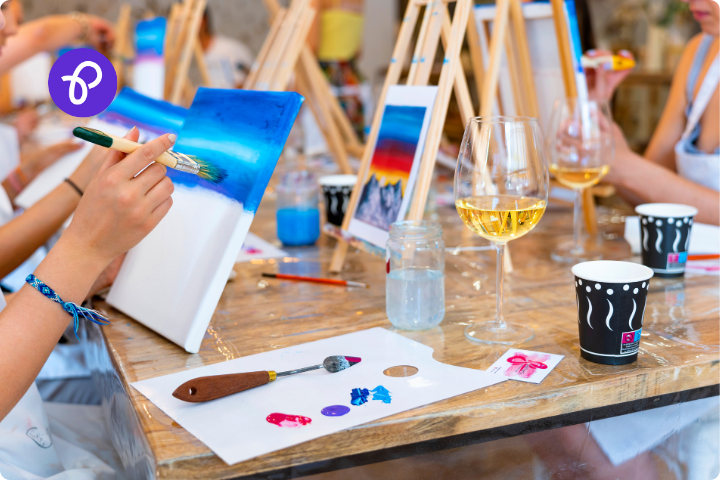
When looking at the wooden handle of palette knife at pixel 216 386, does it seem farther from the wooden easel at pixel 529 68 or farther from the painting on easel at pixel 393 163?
the wooden easel at pixel 529 68

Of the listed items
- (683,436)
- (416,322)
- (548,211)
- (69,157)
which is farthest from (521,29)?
(69,157)

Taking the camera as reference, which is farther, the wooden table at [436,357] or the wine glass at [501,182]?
the wine glass at [501,182]

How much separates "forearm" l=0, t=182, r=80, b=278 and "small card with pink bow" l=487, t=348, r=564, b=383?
848 millimetres

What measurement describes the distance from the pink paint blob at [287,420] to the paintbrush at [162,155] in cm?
32

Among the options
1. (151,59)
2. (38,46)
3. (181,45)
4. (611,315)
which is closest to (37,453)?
(611,315)

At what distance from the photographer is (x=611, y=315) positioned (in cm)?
76

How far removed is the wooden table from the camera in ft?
2.10

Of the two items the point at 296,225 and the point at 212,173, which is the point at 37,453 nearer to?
the point at 212,173

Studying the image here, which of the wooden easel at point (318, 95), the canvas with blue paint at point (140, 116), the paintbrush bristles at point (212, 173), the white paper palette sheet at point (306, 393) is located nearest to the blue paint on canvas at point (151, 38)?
the wooden easel at point (318, 95)

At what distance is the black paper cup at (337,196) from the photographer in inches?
57.7

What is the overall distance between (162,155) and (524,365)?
51cm

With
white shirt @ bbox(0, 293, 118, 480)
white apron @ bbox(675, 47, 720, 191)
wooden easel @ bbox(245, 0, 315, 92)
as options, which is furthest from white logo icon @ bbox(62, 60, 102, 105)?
white apron @ bbox(675, 47, 720, 191)

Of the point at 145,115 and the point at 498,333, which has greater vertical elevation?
the point at 145,115

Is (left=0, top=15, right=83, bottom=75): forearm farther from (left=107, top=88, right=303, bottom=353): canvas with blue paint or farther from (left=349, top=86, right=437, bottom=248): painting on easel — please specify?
(left=349, top=86, right=437, bottom=248): painting on easel
